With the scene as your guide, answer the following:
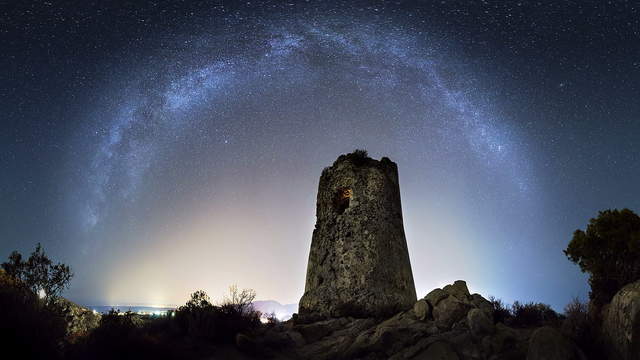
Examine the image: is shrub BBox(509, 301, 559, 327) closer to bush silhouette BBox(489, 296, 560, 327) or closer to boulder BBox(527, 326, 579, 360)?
bush silhouette BBox(489, 296, 560, 327)

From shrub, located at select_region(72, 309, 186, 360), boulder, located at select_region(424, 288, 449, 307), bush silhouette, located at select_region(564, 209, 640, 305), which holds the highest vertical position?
bush silhouette, located at select_region(564, 209, 640, 305)

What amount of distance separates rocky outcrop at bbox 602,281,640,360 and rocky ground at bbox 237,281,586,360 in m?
0.63

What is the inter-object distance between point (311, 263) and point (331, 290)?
1.89 meters

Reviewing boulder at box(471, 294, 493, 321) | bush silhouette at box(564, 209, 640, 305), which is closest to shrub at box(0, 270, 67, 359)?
boulder at box(471, 294, 493, 321)

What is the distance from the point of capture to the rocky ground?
705cm

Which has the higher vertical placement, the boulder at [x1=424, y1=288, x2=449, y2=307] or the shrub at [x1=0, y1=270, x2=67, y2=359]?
the boulder at [x1=424, y1=288, x2=449, y2=307]

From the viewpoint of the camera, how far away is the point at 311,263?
14773 mm

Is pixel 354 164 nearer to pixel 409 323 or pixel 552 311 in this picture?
pixel 409 323

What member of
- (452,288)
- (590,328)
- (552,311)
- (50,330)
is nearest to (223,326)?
(50,330)

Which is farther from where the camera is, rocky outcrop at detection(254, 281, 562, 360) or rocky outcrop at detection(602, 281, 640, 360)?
rocky outcrop at detection(254, 281, 562, 360)

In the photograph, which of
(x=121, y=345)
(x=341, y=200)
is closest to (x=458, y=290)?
(x=341, y=200)

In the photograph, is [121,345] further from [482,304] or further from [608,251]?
[608,251]

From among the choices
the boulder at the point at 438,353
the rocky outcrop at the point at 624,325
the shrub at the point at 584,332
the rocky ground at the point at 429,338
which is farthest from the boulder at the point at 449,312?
the rocky outcrop at the point at 624,325

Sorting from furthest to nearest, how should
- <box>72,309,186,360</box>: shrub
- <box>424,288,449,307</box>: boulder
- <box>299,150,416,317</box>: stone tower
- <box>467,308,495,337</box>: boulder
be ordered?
<box>299,150,416,317</box>: stone tower → <box>424,288,449,307</box>: boulder → <box>467,308,495,337</box>: boulder → <box>72,309,186,360</box>: shrub
